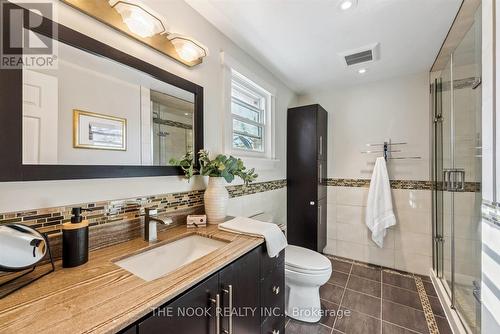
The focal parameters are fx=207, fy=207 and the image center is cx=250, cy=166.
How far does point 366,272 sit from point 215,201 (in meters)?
2.00

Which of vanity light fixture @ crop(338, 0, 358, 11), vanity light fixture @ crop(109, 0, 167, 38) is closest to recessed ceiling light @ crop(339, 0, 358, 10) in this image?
vanity light fixture @ crop(338, 0, 358, 11)

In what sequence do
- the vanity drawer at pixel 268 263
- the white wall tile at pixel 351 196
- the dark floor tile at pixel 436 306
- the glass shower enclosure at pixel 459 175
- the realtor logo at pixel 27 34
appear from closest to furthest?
1. the realtor logo at pixel 27 34
2. the vanity drawer at pixel 268 263
3. the glass shower enclosure at pixel 459 175
4. the dark floor tile at pixel 436 306
5. the white wall tile at pixel 351 196

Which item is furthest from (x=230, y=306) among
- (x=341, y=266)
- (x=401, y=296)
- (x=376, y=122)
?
(x=376, y=122)

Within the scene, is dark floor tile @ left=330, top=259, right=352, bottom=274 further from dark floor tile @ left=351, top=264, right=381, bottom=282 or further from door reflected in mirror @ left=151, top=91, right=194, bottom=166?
door reflected in mirror @ left=151, top=91, right=194, bottom=166

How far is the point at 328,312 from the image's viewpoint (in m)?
1.66

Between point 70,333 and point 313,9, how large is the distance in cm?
184

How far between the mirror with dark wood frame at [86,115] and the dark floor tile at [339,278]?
6.28ft

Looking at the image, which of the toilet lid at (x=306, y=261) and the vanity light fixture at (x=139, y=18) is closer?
the vanity light fixture at (x=139, y=18)

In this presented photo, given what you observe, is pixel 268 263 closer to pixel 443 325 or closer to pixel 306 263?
pixel 306 263

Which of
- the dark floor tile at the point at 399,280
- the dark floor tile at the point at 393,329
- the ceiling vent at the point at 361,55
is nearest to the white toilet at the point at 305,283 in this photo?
the dark floor tile at the point at 393,329

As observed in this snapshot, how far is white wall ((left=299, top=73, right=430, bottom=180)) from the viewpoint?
223 cm

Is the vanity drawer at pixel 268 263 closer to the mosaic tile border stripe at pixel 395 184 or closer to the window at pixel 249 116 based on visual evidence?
the window at pixel 249 116

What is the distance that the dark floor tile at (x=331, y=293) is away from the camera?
1.81 meters

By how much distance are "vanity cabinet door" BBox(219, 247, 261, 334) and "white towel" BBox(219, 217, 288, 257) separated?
0.07 meters
